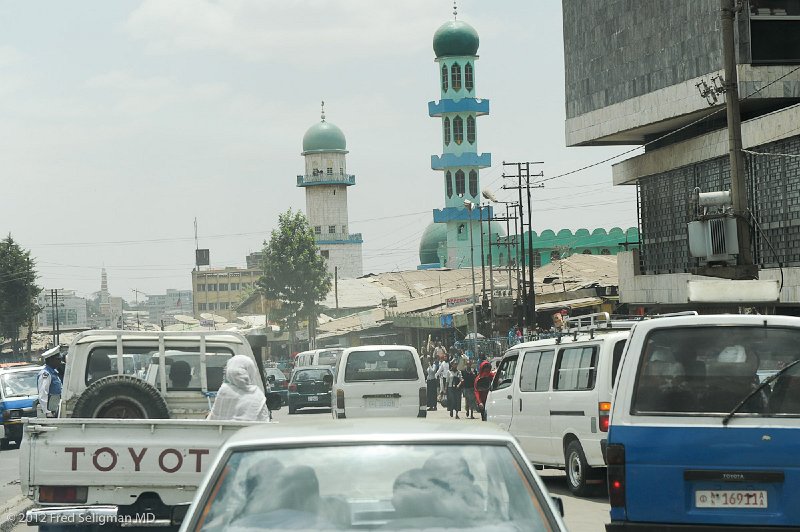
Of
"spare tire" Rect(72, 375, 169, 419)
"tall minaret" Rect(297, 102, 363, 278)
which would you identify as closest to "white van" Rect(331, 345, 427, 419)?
"spare tire" Rect(72, 375, 169, 419)

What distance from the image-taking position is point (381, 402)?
77.4 feet

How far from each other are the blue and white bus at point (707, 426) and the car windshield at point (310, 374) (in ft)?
93.8

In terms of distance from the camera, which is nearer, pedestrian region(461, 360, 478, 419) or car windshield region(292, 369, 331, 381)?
pedestrian region(461, 360, 478, 419)

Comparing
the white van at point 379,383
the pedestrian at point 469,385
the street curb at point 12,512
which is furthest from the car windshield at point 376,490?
the pedestrian at point 469,385

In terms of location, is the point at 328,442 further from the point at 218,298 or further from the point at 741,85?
the point at 218,298

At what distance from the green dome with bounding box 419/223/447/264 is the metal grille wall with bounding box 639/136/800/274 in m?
76.8

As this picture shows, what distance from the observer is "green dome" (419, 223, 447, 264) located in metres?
130

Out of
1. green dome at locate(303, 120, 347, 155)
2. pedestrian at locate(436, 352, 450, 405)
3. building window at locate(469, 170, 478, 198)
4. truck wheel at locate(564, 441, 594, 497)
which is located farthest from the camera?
green dome at locate(303, 120, 347, 155)

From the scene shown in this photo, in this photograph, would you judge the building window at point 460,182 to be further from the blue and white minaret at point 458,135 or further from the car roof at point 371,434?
the car roof at point 371,434

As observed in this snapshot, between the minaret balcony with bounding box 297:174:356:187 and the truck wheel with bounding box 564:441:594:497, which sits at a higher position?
the minaret balcony with bounding box 297:174:356:187

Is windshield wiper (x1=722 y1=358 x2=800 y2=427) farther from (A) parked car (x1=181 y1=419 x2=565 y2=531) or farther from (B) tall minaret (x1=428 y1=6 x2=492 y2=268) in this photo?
(B) tall minaret (x1=428 y1=6 x2=492 y2=268)

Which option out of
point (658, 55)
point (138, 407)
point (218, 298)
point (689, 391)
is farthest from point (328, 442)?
point (218, 298)

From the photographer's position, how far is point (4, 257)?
9188 centimetres

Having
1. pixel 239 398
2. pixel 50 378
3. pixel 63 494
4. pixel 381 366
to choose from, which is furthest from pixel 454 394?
pixel 63 494
